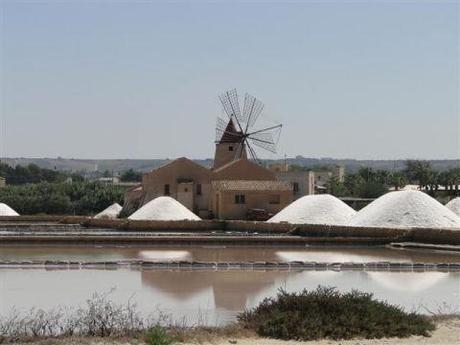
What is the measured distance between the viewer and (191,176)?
33.6 metres

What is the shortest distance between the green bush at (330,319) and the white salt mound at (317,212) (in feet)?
60.0

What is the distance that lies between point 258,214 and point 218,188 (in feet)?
6.07

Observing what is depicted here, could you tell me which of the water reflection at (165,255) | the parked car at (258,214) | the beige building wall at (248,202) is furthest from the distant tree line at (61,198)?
the water reflection at (165,255)

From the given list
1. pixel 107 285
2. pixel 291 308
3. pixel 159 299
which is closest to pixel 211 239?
pixel 107 285

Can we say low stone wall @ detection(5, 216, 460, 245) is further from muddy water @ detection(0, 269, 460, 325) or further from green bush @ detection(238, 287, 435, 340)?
green bush @ detection(238, 287, 435, 340)

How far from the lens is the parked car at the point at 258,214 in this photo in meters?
30.2

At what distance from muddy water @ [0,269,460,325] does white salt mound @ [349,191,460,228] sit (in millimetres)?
8675

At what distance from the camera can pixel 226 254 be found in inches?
691

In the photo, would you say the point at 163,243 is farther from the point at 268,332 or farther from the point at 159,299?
the point at 268,332

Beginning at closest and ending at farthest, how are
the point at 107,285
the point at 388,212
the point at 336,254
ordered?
the point at 107,285
the point at 336,254
the point at 388,212

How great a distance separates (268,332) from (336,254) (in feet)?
37.4

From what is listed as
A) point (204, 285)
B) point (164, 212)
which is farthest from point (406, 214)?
point (204, 285)

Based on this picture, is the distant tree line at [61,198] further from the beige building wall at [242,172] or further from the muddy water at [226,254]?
the muddy water at [226,254]

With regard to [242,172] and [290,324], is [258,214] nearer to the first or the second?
[242,172]
